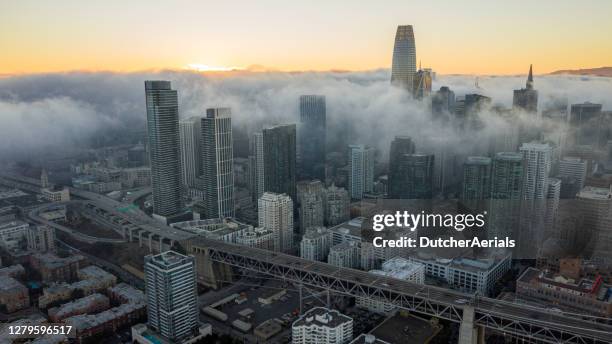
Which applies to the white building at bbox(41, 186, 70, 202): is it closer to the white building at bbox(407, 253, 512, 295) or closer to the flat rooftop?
the white building at bbox(407, 253, 512, 295)

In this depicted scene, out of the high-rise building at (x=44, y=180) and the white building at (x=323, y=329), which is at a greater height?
the high-rise building at (x=44, y=180)

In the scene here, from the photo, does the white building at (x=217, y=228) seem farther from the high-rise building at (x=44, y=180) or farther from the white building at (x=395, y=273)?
the high-rise building at (x=44, y=180)

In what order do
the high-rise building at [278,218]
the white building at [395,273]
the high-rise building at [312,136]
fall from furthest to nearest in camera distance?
1. the high-rise building at [312,136]
2. the high-rise building at [278,218]
3. the white building at [395,273]

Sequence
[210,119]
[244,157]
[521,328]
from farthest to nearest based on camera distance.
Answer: [244,157] < [210,119] < [521,328]

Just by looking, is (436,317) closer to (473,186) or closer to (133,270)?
(473,186)

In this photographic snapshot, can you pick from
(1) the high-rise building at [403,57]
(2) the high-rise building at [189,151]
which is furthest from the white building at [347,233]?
(1) the high-rise building at [403,57]

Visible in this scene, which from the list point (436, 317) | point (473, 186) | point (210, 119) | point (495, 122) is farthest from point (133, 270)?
point (495, 122)
